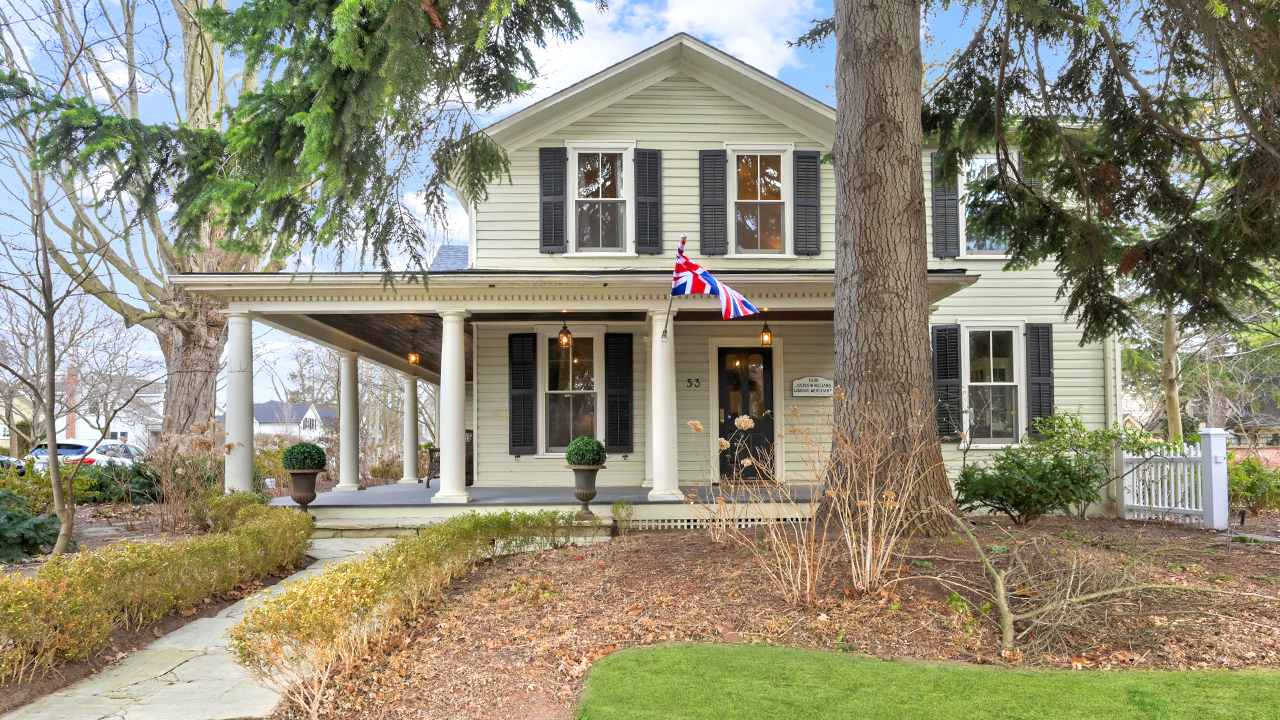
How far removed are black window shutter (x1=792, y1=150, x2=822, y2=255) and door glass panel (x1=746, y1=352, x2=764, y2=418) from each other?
5.86ft

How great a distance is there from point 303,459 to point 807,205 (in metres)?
7.90

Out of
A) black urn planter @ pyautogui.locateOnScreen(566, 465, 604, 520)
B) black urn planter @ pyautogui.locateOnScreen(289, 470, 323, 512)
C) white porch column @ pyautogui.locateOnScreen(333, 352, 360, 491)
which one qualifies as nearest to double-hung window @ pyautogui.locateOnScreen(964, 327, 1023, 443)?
black urn planter @ pyautogui.locateOnScreen(566, 465, 604, 520)

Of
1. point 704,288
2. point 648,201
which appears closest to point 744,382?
point 648,201

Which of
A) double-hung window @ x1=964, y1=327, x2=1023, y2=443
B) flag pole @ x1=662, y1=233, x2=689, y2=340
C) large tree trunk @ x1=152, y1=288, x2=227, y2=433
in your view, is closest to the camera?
flag pole @ x1=662, y1=233, x2=689, y2=340

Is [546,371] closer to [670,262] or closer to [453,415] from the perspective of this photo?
[453,415]

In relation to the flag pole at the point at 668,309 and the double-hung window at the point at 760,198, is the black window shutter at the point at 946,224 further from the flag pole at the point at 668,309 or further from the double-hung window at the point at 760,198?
the flag pole at the point at 668,309

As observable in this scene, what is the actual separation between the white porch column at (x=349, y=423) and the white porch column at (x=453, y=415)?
135 inches

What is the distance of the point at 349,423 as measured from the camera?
12.9 metres

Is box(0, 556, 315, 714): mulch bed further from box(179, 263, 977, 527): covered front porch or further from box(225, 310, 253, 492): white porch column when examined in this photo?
box(179, 263, 977, 527): covered front porch

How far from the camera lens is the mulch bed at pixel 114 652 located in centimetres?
427

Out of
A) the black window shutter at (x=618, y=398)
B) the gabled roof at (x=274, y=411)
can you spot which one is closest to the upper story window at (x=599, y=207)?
the black window shutter at (x=618, y=398)

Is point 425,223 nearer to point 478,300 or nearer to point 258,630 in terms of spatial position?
point 478,300

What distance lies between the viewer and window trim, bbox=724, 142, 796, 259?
1190cm

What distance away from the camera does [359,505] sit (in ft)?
32.8
